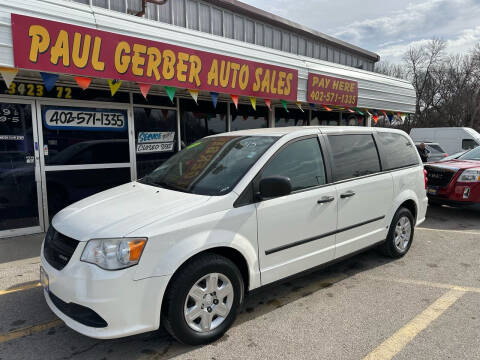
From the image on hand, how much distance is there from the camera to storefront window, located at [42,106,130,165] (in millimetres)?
5707

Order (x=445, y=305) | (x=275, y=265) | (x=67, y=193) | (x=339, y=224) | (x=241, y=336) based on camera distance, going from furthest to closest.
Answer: (x=67, y=193) < (x=339, y=224) < (x=445, y=305) < (x=275, y=265) < (x=241, y=336)

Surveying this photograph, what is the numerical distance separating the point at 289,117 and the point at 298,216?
6.85m

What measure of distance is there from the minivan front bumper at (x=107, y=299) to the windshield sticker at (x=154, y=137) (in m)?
4.57

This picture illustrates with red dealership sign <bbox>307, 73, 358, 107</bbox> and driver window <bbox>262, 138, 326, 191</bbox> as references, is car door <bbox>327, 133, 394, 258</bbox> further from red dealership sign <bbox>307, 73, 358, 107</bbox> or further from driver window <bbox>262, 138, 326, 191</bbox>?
red dealership sign <bbox>307, 73, 358, 107</bbox>

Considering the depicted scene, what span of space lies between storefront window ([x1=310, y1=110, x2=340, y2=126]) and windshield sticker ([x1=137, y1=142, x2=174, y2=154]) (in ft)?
15.9

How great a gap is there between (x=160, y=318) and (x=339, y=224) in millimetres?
1989

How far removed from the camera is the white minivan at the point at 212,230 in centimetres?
234

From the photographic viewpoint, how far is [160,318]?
8.25 ft

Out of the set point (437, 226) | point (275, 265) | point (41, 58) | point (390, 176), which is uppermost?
point (41, 58)

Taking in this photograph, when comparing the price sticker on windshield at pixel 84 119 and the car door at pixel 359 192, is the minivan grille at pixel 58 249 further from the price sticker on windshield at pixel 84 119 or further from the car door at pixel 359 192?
the price sticker on windshield at pixel 84 119

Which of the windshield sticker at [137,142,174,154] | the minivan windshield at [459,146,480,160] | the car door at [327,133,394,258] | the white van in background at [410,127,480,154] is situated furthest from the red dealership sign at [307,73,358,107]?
the white van in background at [410,127,480,154]

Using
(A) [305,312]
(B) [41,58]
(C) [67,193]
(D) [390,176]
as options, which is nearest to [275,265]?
(A) [305,312]

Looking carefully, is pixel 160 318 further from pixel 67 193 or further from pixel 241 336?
pixel 67 193

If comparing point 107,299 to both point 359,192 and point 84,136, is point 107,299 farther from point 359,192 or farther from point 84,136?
point 84,136
